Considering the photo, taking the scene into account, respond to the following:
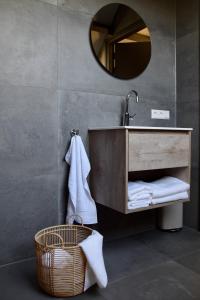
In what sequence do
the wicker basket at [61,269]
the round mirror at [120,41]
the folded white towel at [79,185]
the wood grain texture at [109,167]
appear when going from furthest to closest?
the round mirror at [120,41] → the folded white towel at [79,185] → the wood grain texture at [109,167] → the wicker basket at [61,269]

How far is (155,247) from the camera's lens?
1.98 meters

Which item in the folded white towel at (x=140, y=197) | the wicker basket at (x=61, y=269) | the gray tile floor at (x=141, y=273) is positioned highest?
the folded white towel at (x=140, y=197)

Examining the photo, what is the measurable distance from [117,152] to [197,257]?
2.93 feet

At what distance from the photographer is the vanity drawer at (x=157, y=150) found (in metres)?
1.68

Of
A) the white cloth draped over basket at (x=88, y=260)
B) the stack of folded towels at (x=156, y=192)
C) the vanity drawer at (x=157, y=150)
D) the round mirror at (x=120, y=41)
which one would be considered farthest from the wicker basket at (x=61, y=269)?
the round mirror at (x=120, y=41)

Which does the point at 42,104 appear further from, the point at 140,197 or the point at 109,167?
the point at 140,197

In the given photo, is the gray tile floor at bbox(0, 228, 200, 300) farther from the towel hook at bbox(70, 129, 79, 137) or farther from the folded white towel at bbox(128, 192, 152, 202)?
the towel hook at bbox(70, 129, 79, 137)

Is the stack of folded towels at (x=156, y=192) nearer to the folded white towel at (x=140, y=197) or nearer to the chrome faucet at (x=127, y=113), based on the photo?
the folded white towel at (x=140, y=197)

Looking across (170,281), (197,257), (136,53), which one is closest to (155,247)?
(197,257)

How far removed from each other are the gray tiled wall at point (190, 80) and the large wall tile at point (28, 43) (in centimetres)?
120

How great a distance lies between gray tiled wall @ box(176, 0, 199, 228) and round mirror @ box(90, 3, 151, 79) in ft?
1.19

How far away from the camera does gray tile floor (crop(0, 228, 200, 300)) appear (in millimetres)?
1387

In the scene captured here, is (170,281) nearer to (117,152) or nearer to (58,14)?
(117,152)

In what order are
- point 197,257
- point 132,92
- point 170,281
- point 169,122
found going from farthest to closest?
point 169,122
point 132,92
point 197,257
point 170,281
